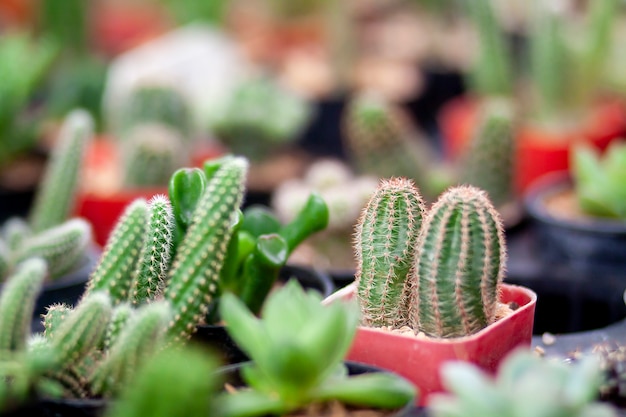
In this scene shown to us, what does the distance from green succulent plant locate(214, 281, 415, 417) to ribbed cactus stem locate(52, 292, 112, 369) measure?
0.14 meters

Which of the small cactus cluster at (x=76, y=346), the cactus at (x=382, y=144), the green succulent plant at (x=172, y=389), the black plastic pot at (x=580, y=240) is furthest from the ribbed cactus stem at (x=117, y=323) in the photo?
the cactus at (x=382, y=144)

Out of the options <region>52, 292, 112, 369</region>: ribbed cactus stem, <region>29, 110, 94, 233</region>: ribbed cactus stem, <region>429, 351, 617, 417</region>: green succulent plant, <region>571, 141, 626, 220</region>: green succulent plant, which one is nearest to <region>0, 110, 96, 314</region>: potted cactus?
<region>29, 110, 94, 233</region>: ribbed cactus stem

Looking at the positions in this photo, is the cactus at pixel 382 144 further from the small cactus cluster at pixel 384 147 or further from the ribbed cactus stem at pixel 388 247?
the ribbed cactus stem at pixel 388 247

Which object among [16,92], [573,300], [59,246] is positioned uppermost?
[16,92]

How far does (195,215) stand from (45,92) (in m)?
2.65

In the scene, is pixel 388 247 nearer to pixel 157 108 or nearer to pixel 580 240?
pixel 580 240

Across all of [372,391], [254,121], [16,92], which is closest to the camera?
[372,391]

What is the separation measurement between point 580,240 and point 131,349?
3.67 feet

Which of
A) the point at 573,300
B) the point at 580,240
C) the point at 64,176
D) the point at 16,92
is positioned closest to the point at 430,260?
the point at 573,300

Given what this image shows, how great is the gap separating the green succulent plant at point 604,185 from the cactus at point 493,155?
1.05 ft

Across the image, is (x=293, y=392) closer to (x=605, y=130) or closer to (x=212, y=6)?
(x=605, y=130)

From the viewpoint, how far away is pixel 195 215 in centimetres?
109

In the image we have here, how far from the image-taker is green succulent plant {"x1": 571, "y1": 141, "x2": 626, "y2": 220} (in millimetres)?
1773

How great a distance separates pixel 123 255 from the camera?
3.54 ft
